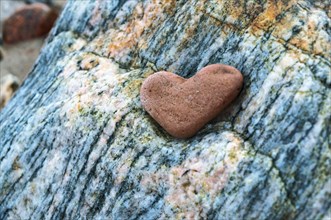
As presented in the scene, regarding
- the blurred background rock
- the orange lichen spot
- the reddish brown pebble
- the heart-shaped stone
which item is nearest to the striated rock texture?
the orange lichen spot

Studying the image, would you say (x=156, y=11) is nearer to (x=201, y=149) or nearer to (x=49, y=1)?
(x=201, y=149)

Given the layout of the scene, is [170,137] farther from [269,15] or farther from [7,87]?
[7,87]

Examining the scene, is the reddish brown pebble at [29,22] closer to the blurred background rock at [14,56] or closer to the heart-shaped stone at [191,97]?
the blurred background rock at [14,56]

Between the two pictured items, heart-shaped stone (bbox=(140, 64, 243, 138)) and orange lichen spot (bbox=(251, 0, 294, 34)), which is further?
orange lichen spot (bbox=(251, 0, 294, 34))

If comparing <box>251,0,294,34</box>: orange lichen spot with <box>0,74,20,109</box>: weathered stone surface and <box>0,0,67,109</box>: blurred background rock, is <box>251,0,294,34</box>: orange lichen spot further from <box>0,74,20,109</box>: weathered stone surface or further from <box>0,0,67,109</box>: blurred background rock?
<box>0,0,67,109</box>: blurred background rock

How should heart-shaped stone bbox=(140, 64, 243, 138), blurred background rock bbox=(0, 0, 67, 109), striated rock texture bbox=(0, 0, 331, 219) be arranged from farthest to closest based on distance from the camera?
blurred background rock bbox=(0, 0, 67, 109) < heart-shaped stone bbox=(140, 64, 243, 138) < striated rock texture bbox=(0, 0, 331, 219)

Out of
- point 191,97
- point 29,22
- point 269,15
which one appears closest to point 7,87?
point 29,22
